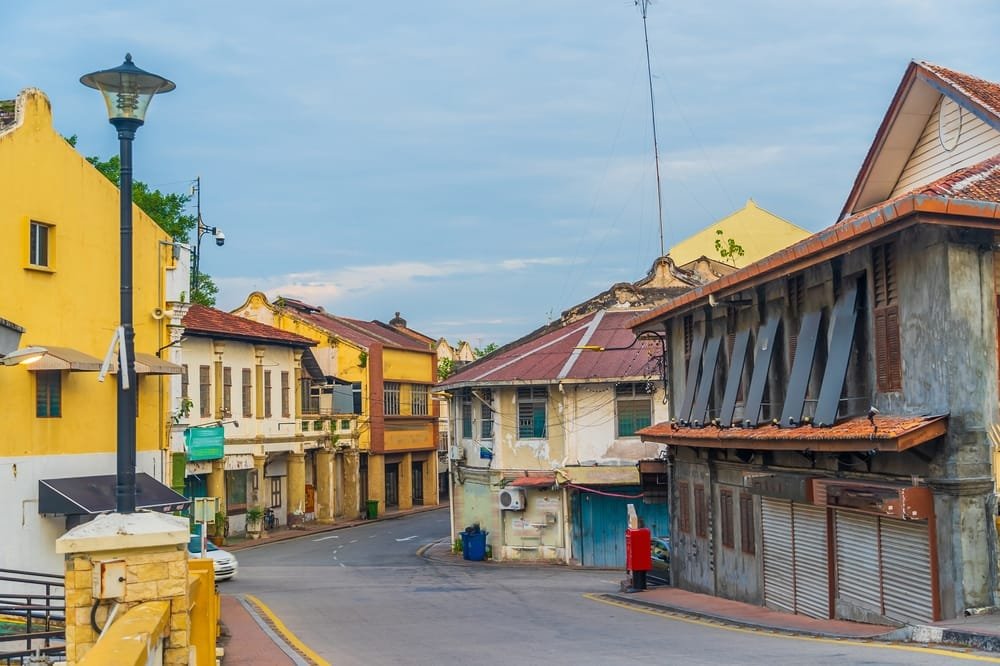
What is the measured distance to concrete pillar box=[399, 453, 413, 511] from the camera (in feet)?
204

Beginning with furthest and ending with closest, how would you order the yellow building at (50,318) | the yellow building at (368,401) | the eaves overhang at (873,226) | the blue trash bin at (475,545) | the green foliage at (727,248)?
the yellow building at (368,401) → the green foliage at (727,248) → the blue trash bin at (475,545) → the yellow building at (50,318) → the eaves overhang at (873,226)

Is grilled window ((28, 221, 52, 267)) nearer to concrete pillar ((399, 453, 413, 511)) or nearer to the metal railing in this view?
the metal railing

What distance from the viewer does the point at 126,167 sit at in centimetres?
1113

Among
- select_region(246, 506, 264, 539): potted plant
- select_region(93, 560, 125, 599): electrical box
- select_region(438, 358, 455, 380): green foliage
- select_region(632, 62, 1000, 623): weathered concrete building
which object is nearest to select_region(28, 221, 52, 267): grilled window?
select_region(632, 62, 1000, 623): weathered concrete building

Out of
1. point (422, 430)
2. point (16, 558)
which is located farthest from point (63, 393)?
point (422, 430)

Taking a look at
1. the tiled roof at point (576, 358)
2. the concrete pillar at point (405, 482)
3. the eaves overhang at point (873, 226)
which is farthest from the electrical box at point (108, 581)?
the concrete pillar at point (405, 482)

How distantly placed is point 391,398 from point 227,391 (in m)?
16.9

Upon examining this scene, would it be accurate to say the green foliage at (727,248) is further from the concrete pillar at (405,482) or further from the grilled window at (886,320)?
the grilled window at (886,320)

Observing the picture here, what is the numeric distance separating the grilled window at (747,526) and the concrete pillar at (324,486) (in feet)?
108

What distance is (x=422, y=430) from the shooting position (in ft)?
212

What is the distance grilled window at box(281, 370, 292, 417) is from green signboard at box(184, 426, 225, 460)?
27.9 ft

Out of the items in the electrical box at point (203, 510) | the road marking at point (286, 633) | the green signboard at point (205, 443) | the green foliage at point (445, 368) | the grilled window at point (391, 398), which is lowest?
the road marking at point (286, 633)

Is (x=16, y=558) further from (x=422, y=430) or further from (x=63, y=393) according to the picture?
(x=422, y=430)

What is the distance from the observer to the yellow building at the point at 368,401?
184 ft
